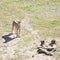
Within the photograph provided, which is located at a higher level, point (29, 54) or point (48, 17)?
point (48, 17)

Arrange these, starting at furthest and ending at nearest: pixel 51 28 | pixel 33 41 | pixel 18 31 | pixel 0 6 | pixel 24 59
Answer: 1. pixel 0 6
2. pixel 51 28
3. pixel 18 31
4. pixel 33 41
5. pixel 24 59

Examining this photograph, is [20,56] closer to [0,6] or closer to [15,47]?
[15,47]

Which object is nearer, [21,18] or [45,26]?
[45,26]

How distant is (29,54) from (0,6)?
2470 cm

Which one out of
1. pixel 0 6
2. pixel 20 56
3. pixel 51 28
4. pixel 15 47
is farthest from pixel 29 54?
pixel 0 6

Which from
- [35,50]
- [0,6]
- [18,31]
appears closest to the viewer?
[35,50]

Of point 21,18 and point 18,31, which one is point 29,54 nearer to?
point 18,31

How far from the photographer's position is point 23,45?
27.9 meters

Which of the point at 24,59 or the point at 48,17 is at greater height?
the point at 48,17

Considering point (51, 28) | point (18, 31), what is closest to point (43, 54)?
point (18, 31)

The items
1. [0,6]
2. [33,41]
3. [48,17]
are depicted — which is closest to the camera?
[33,41]

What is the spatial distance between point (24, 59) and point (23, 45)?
3790 millimetres

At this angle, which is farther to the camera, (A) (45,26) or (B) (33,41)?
(A) (45,26)

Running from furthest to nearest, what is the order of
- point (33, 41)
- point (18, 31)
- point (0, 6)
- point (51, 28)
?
1. point (0, 6)
2. point (51, 28)
3. point (18, 31)
4. point (33, 41)
